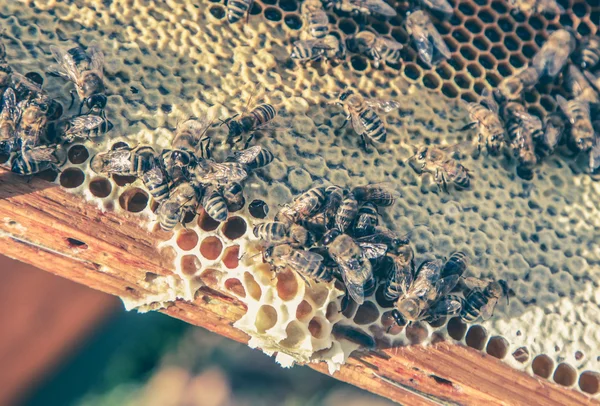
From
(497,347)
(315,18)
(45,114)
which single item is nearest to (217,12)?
(315,18)

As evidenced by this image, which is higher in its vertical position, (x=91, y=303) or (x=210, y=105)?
(x=210, y=105)

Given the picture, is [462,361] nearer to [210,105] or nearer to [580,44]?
[210,105]

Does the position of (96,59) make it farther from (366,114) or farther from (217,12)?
(366,114)

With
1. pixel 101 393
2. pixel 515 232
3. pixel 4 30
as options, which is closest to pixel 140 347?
pixel 101 393

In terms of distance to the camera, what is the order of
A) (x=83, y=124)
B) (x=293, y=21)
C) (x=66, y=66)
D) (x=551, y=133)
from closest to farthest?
(x=83, y=124) → (x=66, y=66) → (x=551, y=133) → (x=293, y=21)

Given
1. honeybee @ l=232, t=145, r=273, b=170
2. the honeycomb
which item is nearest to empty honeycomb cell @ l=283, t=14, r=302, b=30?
the honeycomb

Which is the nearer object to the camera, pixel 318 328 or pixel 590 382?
pixel 318 328

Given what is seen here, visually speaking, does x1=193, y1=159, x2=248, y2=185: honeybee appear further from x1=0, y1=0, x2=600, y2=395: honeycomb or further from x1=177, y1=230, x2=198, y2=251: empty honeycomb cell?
x1=177, y1=230, x2=198, y2=251: empty honeycomb cell
